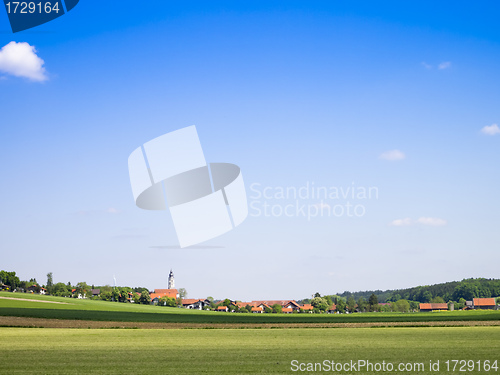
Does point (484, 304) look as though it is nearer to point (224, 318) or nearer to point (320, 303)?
point (320, 303)

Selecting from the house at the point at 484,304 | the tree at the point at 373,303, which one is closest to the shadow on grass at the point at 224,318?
the tree at the point at 373,303

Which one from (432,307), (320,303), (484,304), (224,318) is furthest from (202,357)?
(484,304)

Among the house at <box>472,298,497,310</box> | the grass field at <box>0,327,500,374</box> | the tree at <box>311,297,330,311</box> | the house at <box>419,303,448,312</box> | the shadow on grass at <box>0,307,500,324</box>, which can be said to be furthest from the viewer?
the house at <box>472,298,497,310</box>

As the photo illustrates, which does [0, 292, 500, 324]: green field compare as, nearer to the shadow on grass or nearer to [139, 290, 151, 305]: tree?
the shadow on grass

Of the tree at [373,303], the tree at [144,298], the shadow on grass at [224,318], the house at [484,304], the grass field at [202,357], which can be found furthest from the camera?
the house at [484,304]

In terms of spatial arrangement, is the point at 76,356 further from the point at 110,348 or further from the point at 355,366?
the point at 355,366

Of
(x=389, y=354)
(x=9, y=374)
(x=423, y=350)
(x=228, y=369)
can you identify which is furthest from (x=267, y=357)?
(x=9, y=374)

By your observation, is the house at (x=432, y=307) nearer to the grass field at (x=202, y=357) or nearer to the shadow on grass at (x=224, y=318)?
the shadow on grass at (x=224, y=318)

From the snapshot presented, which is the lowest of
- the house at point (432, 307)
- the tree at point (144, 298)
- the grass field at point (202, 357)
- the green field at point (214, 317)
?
the house at point (432, 307)

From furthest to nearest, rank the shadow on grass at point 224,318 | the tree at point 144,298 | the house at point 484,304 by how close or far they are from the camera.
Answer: the house at point 484,304 < the tree at point 144,298 < the shadow on grass at point 224,318

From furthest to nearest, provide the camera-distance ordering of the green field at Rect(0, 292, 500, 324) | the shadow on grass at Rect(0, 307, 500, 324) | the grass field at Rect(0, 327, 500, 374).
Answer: the green field at Rect(0, 292, 500, 324) < the shadow on grass at Rect(0, 307, 500, 324) < the grass field at Rect(0, 327, 500, 374)

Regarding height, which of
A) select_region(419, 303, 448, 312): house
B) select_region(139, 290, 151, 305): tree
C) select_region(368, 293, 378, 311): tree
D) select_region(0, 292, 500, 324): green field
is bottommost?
select_region(419, 303, 448, 312): house

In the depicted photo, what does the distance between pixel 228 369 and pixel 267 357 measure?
4.34 m

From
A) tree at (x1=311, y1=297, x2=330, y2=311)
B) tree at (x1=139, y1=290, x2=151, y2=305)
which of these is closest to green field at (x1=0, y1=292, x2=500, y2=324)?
tree at (x1=139, y1=290, x2=151, y2=305)
